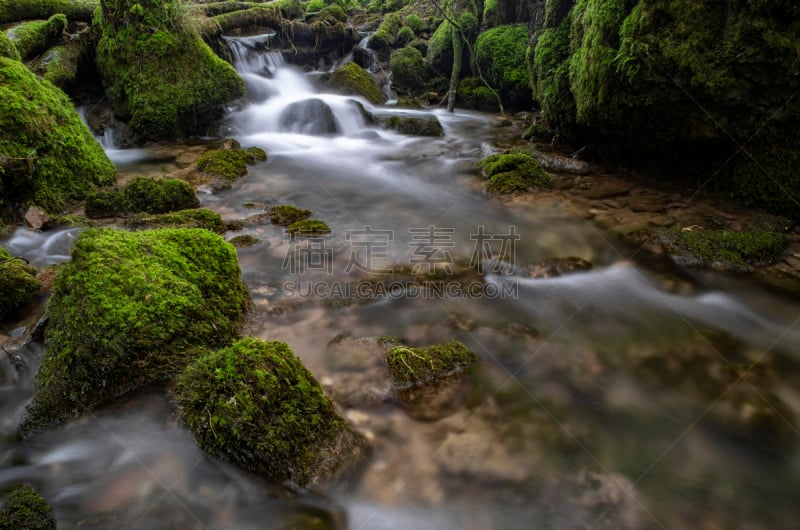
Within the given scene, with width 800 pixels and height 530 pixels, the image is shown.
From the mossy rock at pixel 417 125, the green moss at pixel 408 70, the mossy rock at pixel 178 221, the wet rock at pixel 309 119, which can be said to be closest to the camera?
the mossy rock at pixel 178 221

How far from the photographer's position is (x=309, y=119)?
10.9 metres

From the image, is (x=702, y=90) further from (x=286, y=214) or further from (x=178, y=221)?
(x=178, y=221)

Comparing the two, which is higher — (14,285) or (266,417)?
(14,285)

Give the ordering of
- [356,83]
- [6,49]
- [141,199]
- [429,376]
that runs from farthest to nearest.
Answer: [356,83]
[6,49]
[141,199]
[429,376]

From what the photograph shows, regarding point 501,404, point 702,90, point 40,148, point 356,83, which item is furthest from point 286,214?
point 356,83

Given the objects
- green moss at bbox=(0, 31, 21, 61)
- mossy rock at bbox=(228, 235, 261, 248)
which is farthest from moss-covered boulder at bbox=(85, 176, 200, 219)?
green moss at bbox=(0, 31, 21, 61)

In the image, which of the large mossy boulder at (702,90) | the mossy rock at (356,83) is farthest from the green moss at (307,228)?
the mossy rock at (356,83)

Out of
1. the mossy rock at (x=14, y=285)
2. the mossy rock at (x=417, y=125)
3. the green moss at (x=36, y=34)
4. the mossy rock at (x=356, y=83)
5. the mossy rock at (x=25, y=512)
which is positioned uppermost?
the green moss at (x=36, y=34)

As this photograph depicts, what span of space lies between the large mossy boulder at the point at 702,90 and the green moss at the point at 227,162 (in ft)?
20.4

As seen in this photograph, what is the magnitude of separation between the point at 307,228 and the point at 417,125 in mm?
6326

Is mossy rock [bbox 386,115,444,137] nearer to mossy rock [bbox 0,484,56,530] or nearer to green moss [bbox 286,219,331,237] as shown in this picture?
green moss [bbox 286,219,331,237]

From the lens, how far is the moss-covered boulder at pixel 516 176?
6.92 m

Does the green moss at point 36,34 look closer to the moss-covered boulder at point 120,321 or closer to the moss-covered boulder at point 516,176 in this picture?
the moss-covered boulder at point 120,321

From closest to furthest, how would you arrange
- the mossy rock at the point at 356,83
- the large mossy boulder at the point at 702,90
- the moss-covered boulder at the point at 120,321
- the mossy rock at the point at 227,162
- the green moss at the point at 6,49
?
the moss-covered boulder at the point at 120,321
the large mossy boulder at the point at 702,90
the green moss at the point at 6,49
the mossy rock at the point at 227,162
the mossy rock at the point at 356,83
